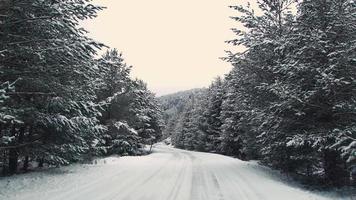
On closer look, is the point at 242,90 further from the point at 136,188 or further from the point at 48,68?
the point at 48,68

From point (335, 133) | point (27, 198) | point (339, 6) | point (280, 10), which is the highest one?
point (280, 10)

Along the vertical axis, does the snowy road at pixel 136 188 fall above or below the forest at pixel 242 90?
below

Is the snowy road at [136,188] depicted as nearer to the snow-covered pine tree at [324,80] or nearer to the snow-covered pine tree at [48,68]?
the snow-covered pine tree at [48,68]

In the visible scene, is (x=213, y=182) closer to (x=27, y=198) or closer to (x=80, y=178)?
→ (x=80, y=178)

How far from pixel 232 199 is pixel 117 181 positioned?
15.9 ft

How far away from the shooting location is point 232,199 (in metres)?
9.49

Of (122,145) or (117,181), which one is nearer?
(117,181)

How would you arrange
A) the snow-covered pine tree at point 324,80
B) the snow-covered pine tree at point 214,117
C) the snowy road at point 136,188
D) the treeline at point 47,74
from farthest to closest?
the snow-covered pine tree at point 214,117
the snow-covered pine tree at point 324,80
the treeline at point 47,74
the snowy road at point 136,188

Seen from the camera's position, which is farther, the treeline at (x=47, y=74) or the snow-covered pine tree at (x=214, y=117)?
the snow-covered pine tree at (x=214, y=117)

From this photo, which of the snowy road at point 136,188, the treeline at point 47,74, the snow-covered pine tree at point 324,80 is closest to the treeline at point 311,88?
the snow-covered pine tree at point 324,80

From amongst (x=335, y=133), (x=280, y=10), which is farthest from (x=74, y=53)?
(x=280, y=10)

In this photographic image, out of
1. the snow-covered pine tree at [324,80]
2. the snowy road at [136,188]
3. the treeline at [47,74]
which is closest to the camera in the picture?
the snowy road at [136,188]

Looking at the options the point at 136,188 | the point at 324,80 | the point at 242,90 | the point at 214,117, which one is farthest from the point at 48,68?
the point at 214,117

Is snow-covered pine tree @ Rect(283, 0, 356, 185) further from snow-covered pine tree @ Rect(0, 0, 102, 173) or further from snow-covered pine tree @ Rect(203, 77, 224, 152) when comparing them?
snow-covered pine tree @ Rect(203, 77, 224, 152)
